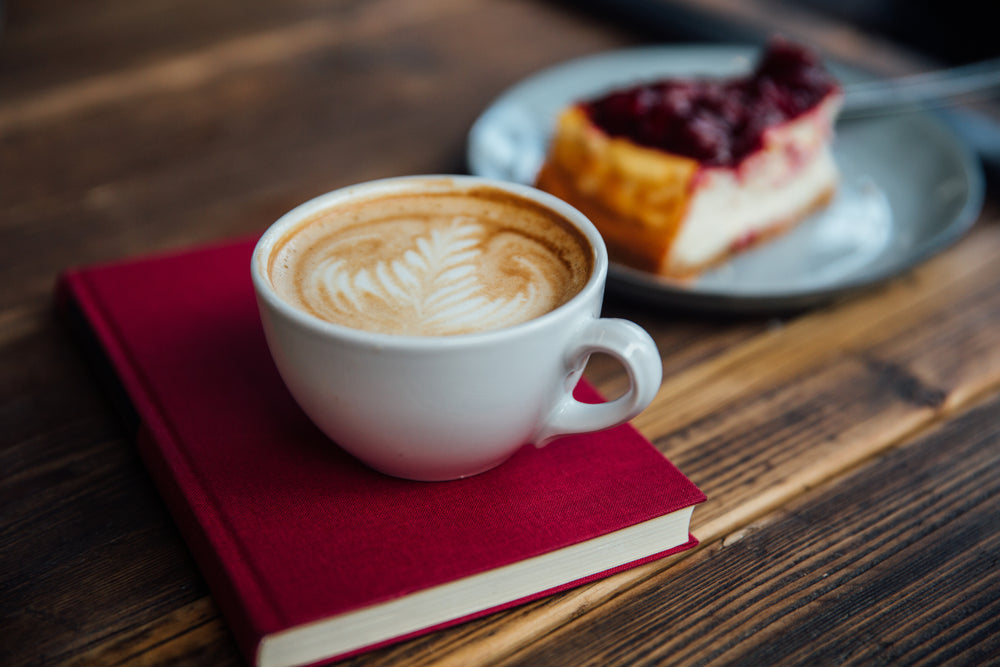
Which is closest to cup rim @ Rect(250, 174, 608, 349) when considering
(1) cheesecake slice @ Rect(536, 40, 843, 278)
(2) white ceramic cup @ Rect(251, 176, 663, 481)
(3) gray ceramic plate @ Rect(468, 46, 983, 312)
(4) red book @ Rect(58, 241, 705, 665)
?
(2) white ceramic cup @ Rect(251, 176, 663, 481)

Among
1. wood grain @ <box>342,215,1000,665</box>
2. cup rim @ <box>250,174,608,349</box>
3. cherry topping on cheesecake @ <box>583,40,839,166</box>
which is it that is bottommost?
wood grain @ <box>342,215,1000,665</box>

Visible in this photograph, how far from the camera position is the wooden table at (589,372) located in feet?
2.13

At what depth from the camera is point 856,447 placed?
2.79 ft

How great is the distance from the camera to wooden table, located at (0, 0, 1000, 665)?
65 centimetres

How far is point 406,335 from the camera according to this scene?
646 mm

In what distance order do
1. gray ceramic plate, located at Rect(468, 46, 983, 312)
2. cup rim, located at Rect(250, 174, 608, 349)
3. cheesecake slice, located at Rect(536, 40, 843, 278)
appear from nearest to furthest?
1. cup rim, located at Rect(250, 174, 608, 349)
2. gray ceramic plate, located at Rect(468, 46, 983, 312)
3. cheesecake slice, located at Rect(536, 40, 843, 278)

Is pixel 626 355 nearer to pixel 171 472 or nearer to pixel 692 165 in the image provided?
pixel 171 472

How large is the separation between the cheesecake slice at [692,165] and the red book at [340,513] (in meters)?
0.46

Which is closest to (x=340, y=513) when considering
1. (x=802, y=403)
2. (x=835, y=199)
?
(x=802, y=403)

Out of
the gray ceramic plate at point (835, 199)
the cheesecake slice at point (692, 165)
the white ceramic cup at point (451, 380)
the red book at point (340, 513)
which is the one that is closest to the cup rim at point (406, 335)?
the white ceramic cup at point (451, 380)

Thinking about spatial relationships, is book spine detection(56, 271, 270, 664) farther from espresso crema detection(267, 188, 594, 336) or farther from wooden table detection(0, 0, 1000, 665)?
espresso crema detection(267, 188, 594, 336)

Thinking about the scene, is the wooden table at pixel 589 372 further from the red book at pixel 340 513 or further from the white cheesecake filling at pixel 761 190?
the white cheesecake filling at pixel 761 190

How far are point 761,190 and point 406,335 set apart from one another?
2.76 ft

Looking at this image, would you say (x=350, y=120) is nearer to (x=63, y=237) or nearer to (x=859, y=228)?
(x=63, y=237)
